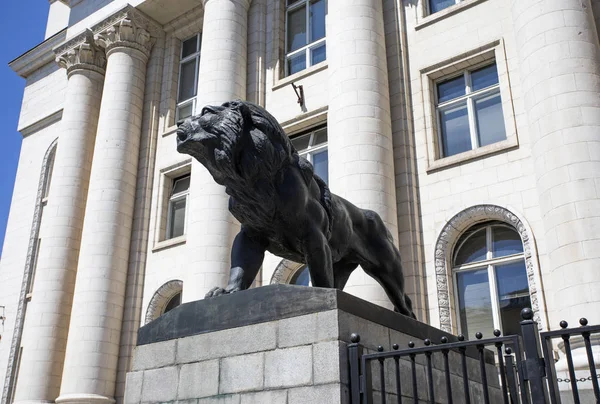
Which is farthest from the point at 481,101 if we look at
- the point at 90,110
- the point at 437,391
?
the point at 90,110

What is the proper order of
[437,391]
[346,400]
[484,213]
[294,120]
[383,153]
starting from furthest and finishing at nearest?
[294,120], [383,153], [484,213], [437,391], [346,400]

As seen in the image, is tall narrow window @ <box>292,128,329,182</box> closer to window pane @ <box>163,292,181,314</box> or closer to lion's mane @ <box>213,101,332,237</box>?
window pane @ <box>163,292,181,314</box>

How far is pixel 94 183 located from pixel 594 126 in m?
15.0

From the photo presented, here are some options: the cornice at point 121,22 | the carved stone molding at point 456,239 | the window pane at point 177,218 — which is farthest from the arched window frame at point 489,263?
the cornice at point 121,22

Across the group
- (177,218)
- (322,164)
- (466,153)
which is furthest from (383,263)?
(177,218)

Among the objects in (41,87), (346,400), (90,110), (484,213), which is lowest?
(346,400)

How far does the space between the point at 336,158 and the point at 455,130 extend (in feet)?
9.51

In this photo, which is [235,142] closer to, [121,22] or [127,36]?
[127,36]

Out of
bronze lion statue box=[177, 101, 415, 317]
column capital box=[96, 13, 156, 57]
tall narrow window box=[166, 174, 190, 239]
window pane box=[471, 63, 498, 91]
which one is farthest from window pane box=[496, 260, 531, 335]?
column capital box=[96, 13, 156, 57]

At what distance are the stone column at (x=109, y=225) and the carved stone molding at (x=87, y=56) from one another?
24.3 inches

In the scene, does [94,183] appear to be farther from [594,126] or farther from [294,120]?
[594,126]

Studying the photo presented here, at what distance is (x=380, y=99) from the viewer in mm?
15234

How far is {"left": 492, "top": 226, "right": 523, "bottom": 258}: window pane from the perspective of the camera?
44.1 feet

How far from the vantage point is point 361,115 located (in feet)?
48.9
